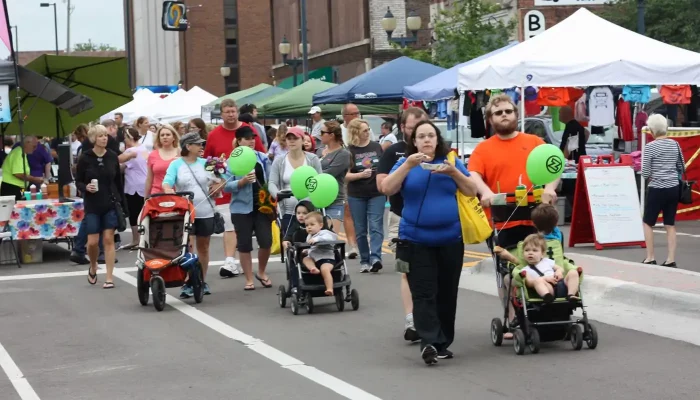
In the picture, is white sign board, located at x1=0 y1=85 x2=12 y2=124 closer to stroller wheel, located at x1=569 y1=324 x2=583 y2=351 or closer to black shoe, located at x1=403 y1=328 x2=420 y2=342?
black shoe, located at x1=403 y1=328 x2=420 y2=342

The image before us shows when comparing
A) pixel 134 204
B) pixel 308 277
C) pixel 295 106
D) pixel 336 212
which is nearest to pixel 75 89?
pixel 134 204

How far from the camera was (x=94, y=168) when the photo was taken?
15766 mm

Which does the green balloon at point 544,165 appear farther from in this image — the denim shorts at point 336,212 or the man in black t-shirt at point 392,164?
the denim shorts at point 336,212

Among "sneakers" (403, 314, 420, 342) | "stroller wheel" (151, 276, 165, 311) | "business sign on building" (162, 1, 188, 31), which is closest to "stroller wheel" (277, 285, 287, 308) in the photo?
"stroller wheel" (151, 276, 165, 311)

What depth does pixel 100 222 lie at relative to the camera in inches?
609

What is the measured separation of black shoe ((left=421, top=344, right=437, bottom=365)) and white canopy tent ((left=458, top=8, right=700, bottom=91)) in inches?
416

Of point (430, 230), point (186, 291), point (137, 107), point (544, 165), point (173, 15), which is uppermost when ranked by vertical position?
point (173, 15)

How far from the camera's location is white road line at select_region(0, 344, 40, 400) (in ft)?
28.5

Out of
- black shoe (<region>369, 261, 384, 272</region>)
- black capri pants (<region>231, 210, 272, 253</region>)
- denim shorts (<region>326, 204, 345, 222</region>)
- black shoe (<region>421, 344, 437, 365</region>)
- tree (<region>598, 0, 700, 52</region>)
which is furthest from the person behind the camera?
tree (<region>598, 0, 700, 52</region>)

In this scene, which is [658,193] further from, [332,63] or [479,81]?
[332,63]

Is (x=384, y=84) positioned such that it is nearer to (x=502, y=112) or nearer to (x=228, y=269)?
(x=228, y=269)

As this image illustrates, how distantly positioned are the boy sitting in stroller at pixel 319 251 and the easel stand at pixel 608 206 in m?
6.07

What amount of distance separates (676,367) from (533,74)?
1072cm

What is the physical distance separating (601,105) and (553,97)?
796 millimetres
